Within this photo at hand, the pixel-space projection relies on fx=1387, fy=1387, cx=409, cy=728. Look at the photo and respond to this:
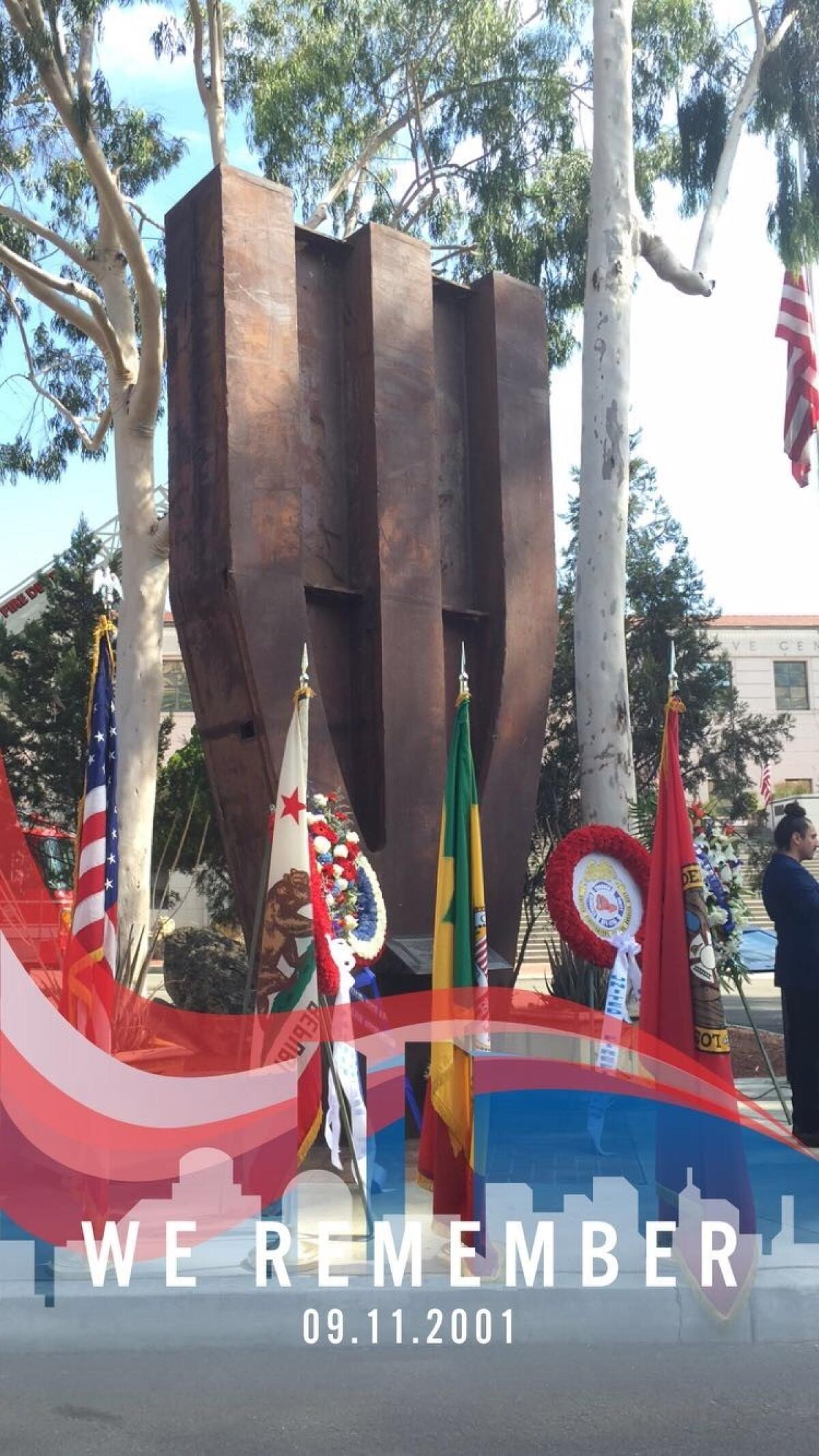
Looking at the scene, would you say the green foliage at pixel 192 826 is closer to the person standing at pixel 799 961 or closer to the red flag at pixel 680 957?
the person standing at pixel 799 961

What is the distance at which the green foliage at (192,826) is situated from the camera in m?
22.5

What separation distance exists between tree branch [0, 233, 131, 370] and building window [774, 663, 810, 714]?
3010cm

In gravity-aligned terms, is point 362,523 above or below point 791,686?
below

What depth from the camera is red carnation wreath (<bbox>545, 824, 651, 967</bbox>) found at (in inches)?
310

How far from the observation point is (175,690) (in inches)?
1400

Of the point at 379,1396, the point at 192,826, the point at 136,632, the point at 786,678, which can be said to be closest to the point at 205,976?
the point at 136,632

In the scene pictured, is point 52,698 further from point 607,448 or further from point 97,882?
point 97,882

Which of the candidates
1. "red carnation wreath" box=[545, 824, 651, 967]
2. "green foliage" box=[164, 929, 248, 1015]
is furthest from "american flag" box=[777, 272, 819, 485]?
"red carnation wreath" box=[545, 824, 651, 967]

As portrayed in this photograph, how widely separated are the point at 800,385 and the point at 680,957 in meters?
11.4

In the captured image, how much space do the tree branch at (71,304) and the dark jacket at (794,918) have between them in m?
11.2

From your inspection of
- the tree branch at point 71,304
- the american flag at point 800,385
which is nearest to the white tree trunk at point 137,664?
the tree branch at point 71,304

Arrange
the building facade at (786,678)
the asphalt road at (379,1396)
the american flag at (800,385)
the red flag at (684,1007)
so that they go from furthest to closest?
the building facade at (786,678), the american flag at (800,385), the red flag at (684,1007), the asphalt road at (379,1396)

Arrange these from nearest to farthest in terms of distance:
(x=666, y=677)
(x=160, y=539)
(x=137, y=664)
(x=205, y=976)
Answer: (x=205, y=976), (x=137, y=664), (x=160, y=539), (x=666, y=677)

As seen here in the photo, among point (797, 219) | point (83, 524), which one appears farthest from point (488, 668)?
point (83, 524)
